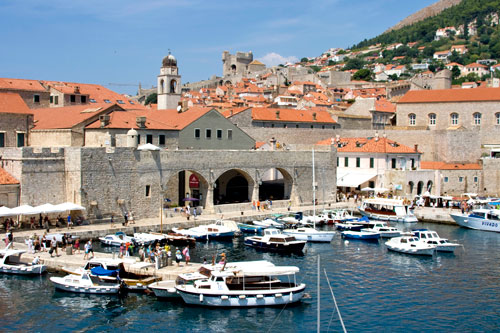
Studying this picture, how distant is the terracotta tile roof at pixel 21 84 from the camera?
4531 centimetres

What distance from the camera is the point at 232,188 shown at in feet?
149

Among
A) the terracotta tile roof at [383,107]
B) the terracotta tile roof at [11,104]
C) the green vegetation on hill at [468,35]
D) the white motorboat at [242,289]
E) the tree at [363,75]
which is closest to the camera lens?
the white motorboat at [242,289]

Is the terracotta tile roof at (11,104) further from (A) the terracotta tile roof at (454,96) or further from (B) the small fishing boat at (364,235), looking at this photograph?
(A) the terracotta tile roof at (454,96)

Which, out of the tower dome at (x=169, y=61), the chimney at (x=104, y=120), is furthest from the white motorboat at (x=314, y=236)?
the tower dome at (x=169, y=61)

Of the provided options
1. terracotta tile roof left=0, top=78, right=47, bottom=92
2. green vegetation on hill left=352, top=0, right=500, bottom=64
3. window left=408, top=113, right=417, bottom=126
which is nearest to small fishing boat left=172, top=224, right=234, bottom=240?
terracotta tile roof left=0, top=78, right=47, bottom=92

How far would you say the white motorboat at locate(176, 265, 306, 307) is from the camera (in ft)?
69.0

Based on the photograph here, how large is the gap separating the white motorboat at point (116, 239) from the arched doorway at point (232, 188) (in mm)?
13319

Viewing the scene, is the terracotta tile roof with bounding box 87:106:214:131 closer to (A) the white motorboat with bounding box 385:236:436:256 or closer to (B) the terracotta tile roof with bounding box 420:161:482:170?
(A) the white motorboat with bounding box 385:236:436:256

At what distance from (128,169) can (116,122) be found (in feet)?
17.8

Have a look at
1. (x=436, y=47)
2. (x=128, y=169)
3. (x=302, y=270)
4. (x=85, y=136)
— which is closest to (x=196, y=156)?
(x=128, y=169)

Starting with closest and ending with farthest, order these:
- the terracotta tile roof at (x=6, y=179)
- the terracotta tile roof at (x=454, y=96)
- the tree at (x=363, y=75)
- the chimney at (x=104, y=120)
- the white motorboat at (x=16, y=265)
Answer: the white motorboat at (x=16, y=265) → the terracotta tile roof at (x=6, y=179) → the chimney at (x=104, y=120) → the terracotta tile roof at (x=454, y=96) → the tree at (x=363, y=75)

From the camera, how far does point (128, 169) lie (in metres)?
34.9

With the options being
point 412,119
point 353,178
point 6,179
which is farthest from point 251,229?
point 412,119

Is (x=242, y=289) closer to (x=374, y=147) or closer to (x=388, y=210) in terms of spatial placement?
(x=388, y=210)
